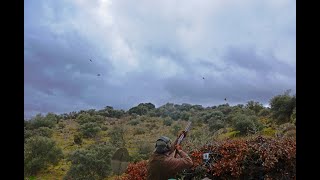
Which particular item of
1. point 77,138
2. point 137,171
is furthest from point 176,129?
point 77,138

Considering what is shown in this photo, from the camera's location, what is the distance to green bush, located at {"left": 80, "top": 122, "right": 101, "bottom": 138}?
330 centimetres

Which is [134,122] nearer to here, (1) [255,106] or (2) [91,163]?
(2) [91,163]

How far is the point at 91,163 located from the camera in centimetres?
327

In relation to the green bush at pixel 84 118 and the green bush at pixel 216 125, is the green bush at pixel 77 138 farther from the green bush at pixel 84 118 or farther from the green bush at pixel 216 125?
the green bush at pixel 216 125

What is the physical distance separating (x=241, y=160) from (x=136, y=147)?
2.57ft

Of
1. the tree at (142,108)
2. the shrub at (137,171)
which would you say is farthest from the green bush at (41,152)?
the tree at (142,108)

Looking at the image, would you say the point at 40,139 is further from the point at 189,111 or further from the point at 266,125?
the point at 266,125

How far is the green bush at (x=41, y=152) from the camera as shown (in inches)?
121

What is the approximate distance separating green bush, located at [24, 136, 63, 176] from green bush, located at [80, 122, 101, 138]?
0.74 feet

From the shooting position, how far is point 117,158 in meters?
3.28

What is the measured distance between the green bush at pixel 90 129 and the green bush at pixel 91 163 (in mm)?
97

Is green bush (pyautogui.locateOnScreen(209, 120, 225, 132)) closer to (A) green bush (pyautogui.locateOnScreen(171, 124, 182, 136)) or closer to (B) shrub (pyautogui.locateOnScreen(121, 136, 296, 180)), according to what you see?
(B) shrub (pyautogui.locateOnScreen(121, 136, 296, 180))

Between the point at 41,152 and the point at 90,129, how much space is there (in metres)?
0.40

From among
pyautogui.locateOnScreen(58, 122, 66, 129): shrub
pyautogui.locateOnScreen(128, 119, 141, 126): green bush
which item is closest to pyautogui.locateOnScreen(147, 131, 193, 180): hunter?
pyautogui.locateOnScreen(128, 119, 141, 126): green bush
